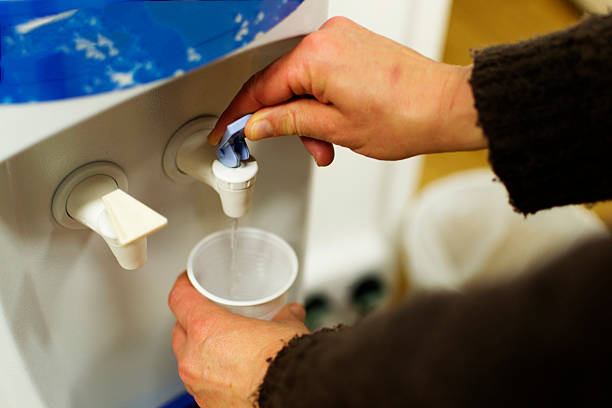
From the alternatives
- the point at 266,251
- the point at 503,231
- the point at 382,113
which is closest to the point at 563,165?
the point at 382,113

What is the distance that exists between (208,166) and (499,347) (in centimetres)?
24

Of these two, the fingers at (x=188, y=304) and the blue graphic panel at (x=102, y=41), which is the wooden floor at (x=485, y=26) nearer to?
the fingers at (x=188, y=304)

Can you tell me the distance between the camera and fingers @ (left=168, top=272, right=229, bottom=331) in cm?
47

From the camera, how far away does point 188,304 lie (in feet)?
1.57

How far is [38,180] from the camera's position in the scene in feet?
1.22

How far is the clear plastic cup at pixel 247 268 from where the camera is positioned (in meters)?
0.49

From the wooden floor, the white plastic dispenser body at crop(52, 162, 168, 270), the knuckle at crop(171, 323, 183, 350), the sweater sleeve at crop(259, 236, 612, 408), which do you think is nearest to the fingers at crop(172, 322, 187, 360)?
the knuckle at crop(171, 323, 183, 350)

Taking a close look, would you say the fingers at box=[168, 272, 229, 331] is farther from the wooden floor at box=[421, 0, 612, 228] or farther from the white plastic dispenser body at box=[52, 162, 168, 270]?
the wooden floor at box=[421, 0, 612, 228]

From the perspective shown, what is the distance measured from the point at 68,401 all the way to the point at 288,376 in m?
0.24

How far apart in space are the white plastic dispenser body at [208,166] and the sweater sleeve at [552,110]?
6.5 inches


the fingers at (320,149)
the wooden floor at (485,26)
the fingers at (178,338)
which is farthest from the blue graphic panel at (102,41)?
the wooden floor at (485,26)

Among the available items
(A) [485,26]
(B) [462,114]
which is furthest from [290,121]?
(A) [485,26]

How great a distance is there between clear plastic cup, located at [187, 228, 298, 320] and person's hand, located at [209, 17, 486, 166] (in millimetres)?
107

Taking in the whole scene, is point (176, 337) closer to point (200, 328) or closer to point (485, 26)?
point (200, 328)
